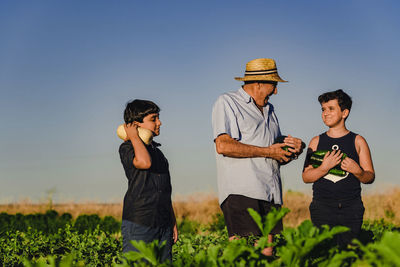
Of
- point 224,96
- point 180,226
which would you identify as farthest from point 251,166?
point 180,226

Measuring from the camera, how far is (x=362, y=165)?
16.0 ft

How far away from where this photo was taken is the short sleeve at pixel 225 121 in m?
4.58

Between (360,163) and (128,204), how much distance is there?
2348mm

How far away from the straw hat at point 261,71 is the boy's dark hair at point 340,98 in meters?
0.51

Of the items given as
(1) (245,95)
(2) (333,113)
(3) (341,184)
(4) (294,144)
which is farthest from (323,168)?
(1) (245,95)

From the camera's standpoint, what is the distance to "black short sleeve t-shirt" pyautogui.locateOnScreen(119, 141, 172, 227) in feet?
13.8

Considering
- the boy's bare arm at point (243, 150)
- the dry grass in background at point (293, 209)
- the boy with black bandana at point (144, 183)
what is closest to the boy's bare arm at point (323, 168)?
the boy's bare arm at point (243, 150)

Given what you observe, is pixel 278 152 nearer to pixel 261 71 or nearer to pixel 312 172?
pixel 312 172

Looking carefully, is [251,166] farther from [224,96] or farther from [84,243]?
[84,243]

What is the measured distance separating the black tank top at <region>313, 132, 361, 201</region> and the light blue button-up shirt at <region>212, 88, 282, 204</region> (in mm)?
467

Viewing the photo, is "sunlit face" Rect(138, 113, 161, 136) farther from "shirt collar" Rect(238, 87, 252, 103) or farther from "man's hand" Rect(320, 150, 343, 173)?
"man's hand" Rect(320, 150, 343, 173)

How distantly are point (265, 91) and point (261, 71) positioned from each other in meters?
0.21

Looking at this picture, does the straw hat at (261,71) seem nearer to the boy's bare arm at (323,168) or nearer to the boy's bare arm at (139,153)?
the boy's bare arm at (323,168)

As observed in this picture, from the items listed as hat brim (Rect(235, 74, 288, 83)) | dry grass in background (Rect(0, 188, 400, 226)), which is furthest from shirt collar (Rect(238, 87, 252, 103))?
dry grass in background (Rect(0, 188, 400, 226))
